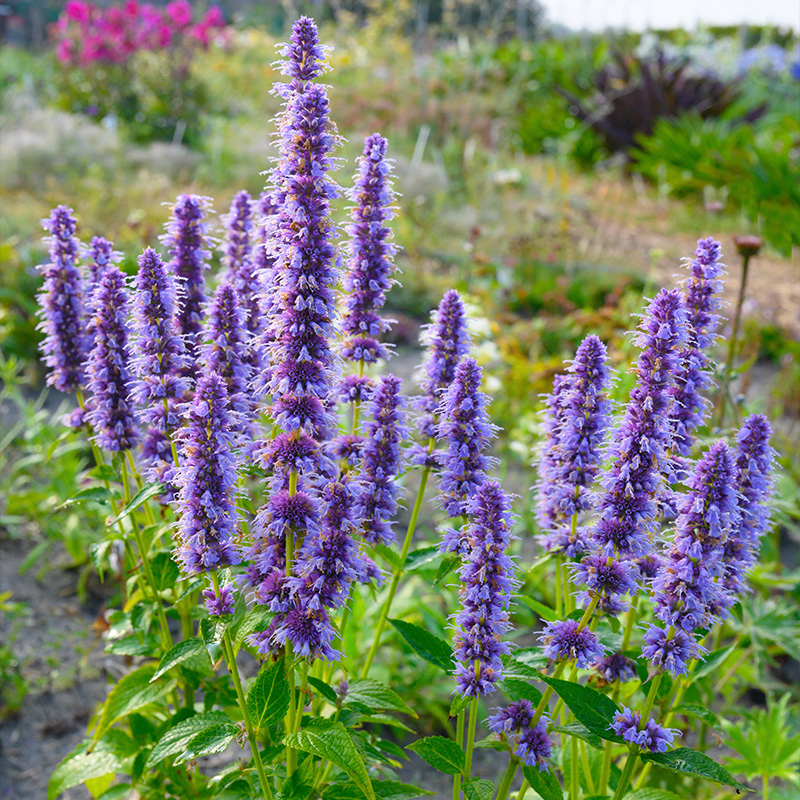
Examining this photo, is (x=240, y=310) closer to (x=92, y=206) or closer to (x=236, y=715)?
(x=236, y=715)

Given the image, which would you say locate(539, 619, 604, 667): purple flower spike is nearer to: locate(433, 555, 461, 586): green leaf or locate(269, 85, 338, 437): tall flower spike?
locate(433, 555, 461, 586): green leaf

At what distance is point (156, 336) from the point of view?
188cm

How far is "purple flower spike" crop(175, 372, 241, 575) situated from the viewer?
162 centimetres

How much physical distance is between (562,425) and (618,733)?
71cm

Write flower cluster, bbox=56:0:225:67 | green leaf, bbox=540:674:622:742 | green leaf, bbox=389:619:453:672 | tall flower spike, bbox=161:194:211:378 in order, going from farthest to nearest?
flower cluster, bbox=56:0:225:67 < tall flower spike, bbox=161:194:211:378 < green leaf, bbox=389:619:453:672 < green leaf, bbox=540:674:622:742

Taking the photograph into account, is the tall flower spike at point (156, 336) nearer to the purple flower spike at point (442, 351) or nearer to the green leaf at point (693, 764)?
the purple flower spike at point (442, 351)

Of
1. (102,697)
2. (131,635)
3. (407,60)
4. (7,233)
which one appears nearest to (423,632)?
(131,635)

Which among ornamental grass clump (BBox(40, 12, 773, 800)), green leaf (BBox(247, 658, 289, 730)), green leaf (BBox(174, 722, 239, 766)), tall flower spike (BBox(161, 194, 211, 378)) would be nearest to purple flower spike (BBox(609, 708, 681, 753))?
ornamental grass clump (BBox(40, 12, 773, 800))

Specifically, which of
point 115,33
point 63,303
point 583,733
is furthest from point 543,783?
point 115,33

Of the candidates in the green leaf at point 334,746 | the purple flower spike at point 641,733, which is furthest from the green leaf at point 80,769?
the purple flower spike at point 641,733

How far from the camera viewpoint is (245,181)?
10.3 meters

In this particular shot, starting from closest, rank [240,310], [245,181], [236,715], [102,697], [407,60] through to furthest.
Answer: [240,310] → [236,715] → [102,697] → [245,181] → [407,60]

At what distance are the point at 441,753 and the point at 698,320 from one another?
46.3 inches

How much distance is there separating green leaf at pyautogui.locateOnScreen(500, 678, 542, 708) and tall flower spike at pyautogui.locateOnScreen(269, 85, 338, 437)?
0.78m
